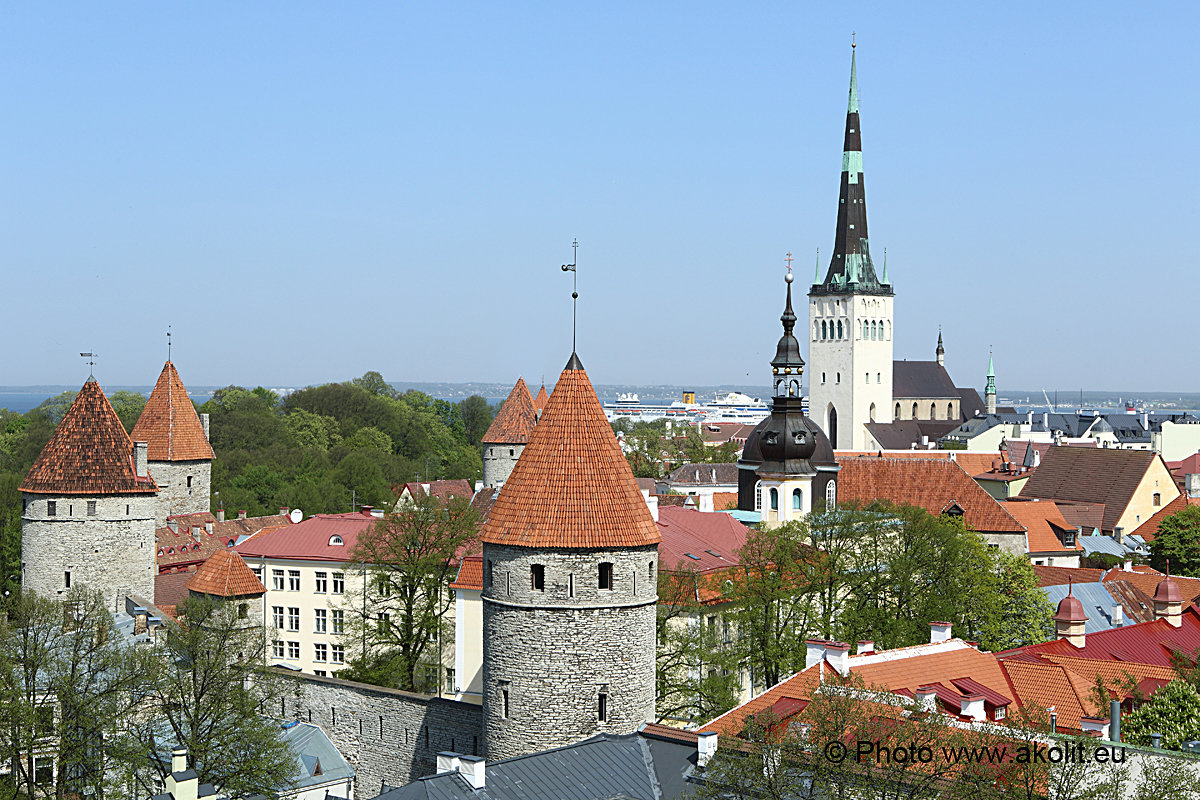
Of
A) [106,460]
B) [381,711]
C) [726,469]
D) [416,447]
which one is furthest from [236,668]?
[416,447]

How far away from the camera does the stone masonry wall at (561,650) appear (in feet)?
86.9

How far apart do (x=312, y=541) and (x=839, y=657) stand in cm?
3018

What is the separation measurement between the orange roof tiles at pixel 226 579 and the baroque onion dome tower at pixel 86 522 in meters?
2.50

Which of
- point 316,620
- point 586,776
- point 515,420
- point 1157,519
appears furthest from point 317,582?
point 1157,519

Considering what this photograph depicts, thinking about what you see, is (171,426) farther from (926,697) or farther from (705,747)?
(926,697)

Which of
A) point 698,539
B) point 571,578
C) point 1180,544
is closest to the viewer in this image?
point 571,578

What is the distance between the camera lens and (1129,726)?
976 inches

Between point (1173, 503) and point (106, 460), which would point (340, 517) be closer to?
point (106, 460)

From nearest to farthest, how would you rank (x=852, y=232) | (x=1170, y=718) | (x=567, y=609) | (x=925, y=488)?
(x=1170, y=718), (x=567, y=609), (x=925, y=488), (x=852, y=232)

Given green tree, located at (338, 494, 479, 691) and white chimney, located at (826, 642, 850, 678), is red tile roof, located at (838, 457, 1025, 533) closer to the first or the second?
green tree, located at (338, 494, 479, 691)

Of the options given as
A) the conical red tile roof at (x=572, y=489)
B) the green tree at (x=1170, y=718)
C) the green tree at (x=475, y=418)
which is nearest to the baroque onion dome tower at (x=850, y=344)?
the green tree at (x=475, y=418)

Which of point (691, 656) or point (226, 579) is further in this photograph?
point (226, 579)

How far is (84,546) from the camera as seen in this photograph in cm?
4666

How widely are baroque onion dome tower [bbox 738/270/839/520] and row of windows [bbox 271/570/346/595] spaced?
15467mm
